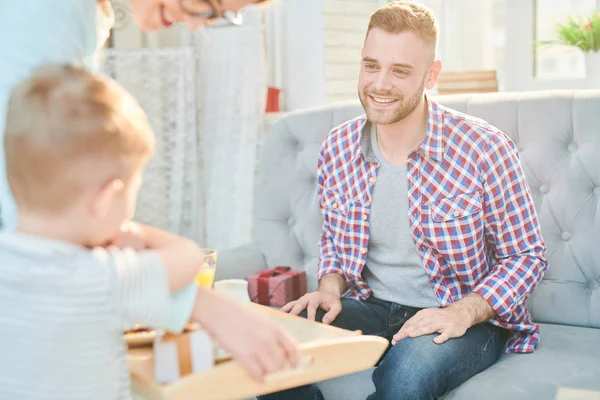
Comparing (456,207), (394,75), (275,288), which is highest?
(394,75)

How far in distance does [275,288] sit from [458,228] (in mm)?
588

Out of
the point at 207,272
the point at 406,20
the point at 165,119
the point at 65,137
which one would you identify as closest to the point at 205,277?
the point at 207,272

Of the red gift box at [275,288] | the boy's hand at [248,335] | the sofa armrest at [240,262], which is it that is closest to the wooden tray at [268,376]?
the boy's hand at [248,335]

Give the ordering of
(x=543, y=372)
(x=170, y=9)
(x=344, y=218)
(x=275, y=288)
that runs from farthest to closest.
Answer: (x=275, y=288)
(x=344, y=218)
(x=543, y=372)
(x=170, y=9)

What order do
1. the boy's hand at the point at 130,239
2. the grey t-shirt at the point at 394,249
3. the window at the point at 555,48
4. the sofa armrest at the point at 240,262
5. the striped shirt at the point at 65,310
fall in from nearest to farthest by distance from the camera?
the striped shirt at the point at 65,310, the boy's hand at the point at 130,239, the grey t-shirt at the point at 394,249, the sofa armrest at the point at 240,262, the window at the point at 555,48

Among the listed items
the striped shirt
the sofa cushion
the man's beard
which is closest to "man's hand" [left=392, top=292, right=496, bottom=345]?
the sofa cushion

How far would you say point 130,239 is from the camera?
109cm

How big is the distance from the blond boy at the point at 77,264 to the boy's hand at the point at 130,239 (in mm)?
87

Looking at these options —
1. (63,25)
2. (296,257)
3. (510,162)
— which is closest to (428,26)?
(510,162)

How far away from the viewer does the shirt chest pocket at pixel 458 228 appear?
2.00 meters

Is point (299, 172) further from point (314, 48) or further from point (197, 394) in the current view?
point (197, 394)

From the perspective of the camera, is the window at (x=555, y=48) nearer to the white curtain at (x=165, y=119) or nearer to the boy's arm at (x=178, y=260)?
the white curtain at (x=165, y=119)

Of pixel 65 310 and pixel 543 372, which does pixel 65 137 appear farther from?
pixel 543 372

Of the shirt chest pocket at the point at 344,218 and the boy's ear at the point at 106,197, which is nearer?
the boy's ear at the point at 106,197
